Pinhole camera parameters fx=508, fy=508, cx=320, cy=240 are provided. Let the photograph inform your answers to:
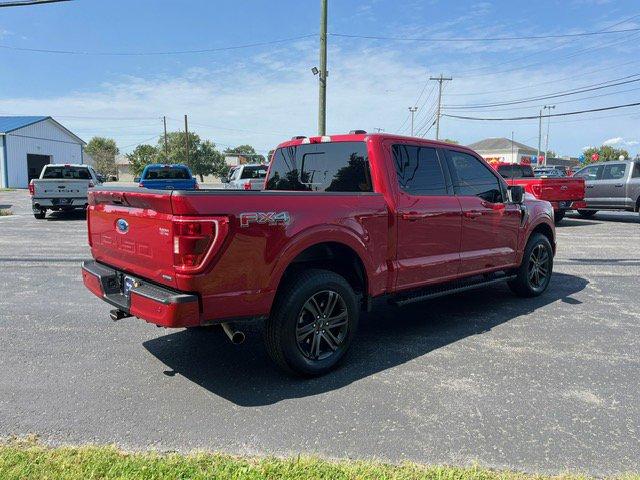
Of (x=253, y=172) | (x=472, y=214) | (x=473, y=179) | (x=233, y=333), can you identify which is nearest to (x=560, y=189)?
(x=473, y=179)

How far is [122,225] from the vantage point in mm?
3906

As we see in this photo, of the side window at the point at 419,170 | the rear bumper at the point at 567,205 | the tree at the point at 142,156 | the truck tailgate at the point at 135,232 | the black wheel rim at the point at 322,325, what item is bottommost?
the black wheel rim at the point at 322,325

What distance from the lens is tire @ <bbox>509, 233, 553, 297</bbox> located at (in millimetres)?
6434

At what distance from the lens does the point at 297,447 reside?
3.05 metres

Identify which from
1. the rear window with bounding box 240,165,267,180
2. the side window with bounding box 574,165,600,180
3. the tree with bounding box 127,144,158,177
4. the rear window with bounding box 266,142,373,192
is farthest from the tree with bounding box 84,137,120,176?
the rear window with bounding box 266,142,373,192

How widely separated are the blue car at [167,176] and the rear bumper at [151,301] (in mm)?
12734

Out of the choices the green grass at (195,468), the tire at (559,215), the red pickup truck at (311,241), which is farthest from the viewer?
the tire at (559,215)

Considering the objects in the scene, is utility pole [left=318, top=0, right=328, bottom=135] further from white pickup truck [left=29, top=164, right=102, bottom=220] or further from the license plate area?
the license plate area

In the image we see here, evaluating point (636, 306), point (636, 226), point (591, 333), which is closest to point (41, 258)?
point (591, 333)

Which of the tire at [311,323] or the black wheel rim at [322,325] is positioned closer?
the tire at [311,323]

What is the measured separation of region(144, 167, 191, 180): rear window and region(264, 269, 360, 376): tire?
14.7 meters

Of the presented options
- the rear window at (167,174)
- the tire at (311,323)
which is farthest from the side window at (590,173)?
the tire at (311,323)

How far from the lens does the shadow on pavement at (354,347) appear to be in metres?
3.90

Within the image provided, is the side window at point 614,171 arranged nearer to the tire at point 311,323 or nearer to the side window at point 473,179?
the side window at point 473,179
